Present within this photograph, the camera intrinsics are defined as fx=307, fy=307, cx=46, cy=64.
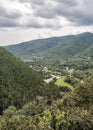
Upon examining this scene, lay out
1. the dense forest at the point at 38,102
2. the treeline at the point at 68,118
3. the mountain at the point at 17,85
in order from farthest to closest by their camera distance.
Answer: the mountain at the point at 17,85
the dense forest at the point at 38,102
the treeline at the point at 68,118

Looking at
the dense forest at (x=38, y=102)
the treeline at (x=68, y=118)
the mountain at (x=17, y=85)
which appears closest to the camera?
the treeline at (x=68, y=118)

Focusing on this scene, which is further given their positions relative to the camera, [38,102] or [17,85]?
[17,85]

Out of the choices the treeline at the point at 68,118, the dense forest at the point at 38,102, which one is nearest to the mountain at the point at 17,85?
the dense forest at the point at 38,102

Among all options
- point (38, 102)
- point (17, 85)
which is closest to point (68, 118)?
point (38, 102)

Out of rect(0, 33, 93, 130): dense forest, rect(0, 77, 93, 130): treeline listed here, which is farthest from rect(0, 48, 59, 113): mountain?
rect(0, 77, 93, 130): treeline

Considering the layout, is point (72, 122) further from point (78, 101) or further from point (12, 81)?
point (12, 81)

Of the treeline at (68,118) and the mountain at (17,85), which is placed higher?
the treeline at (68,118)

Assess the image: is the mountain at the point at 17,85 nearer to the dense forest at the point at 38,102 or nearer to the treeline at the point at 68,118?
the dense forest at the point at 38,102

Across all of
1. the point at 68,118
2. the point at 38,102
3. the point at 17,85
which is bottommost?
the point at 38,102

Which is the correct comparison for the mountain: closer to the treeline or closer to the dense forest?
the dense forest

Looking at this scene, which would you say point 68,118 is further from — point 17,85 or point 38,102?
point 17,85
